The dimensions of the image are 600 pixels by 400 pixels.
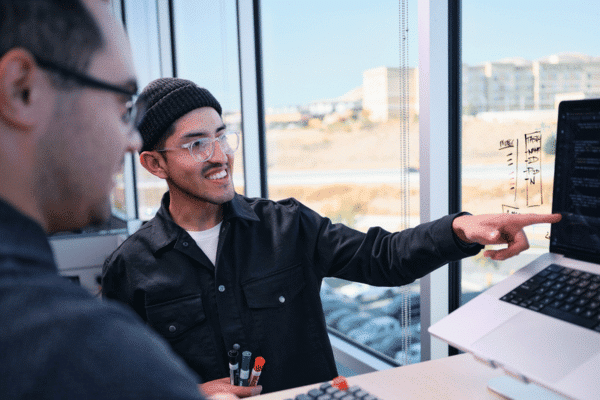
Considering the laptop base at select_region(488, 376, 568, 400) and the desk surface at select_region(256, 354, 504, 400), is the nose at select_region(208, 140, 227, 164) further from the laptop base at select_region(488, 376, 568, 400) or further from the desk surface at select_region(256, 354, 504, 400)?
the laptop base at select_region(488, 376, 568, 400)

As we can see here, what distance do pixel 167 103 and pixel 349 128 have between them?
0.86 metres

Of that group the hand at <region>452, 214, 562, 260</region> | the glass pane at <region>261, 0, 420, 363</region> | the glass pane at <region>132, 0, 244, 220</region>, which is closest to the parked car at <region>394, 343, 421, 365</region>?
the glass pane at <region>261, 0, 420, 363</region>

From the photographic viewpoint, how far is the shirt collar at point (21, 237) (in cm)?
36

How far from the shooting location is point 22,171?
0.41m

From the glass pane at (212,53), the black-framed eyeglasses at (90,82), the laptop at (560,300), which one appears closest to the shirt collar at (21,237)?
the black-framed eyeglasses at (90,82)

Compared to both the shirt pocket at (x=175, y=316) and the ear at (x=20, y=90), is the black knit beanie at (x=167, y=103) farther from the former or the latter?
the ear at (x=20, y=90)

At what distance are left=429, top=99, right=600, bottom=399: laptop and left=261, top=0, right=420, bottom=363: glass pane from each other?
569 mm

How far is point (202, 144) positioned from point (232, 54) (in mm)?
1301

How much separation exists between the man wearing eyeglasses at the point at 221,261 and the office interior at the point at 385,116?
11.6 inches

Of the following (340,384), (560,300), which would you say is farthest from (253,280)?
(560,300)

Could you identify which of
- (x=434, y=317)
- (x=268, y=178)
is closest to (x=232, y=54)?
(x=268, y=178)

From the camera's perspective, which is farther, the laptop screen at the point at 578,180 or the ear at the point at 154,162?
the ear at the point at 154,162

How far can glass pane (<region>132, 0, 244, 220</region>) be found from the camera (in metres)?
2.45

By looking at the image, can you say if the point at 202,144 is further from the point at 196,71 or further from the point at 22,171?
the point at 196,71
